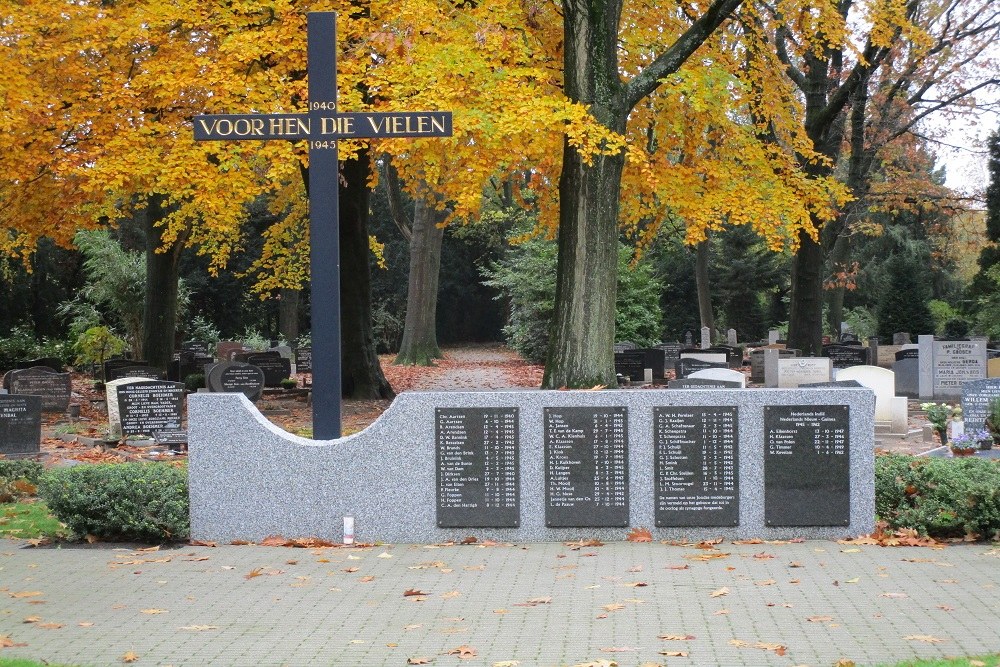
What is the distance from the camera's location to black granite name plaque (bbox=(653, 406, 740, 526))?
32.5 feet

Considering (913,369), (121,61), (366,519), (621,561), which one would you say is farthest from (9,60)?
(913,369)

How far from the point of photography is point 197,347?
37656mm

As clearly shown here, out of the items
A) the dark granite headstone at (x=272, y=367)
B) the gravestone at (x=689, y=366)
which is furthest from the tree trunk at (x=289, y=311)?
the gravestone at (x=689, y=366)

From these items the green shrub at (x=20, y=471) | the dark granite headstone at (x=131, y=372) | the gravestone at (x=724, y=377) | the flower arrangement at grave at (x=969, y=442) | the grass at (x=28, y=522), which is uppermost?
the gravestone at (x=724, y=377)

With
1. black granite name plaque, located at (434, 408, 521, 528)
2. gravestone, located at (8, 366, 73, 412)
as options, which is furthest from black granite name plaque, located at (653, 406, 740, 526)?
→ gravestone, located at (8, 366, 73, 412)

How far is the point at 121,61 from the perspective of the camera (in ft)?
72.3

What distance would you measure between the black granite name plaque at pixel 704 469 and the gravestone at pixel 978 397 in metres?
6.80

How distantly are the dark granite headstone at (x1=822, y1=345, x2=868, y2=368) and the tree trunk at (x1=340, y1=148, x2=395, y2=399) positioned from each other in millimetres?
12524

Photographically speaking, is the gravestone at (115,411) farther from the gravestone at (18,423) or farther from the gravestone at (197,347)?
the gravestone at (197,347)

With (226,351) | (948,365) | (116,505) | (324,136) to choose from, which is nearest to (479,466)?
(116,505)

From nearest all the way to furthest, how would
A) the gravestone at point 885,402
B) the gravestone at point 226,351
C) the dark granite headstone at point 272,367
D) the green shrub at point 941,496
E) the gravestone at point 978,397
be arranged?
1. the green shrub at point 941,496
2. the gravestone at point 978,397
3. the gravestone at point 885,402
4. the dark granite headstone at point 272,367
5. the gravestone at point 226,351

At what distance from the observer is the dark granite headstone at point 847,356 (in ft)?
98.8

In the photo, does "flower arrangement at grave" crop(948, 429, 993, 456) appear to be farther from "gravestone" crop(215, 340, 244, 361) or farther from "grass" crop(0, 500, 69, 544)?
"gravestone" crop(215, 340, 244, 361)

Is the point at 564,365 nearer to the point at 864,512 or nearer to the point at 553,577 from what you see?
the point at 864,512
